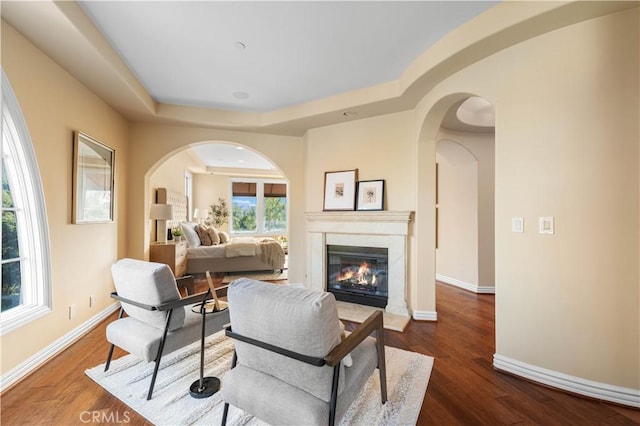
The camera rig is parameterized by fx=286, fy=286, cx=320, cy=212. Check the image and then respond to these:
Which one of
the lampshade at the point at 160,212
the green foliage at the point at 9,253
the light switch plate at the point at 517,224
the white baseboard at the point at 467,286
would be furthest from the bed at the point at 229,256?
the light switch plate at the point at 517,224

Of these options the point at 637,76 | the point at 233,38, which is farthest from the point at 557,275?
the point at 233,38

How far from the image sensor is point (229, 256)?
5664 mm

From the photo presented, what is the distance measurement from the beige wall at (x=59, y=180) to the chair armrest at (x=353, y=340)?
2404mm

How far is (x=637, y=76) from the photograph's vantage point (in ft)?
6.10

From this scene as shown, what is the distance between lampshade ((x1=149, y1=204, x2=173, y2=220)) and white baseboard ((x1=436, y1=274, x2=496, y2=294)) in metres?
4.96

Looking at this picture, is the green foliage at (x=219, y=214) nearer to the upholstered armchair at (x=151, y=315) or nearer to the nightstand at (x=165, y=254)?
the nightstand at (x=165, y=254)

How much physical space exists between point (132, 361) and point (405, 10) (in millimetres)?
3529

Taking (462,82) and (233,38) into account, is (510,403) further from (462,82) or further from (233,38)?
(233,38)

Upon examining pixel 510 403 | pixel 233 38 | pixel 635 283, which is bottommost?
pixel 510 403

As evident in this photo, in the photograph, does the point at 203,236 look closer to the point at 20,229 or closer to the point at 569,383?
the point at 20,229

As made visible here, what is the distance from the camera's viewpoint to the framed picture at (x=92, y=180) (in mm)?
2830

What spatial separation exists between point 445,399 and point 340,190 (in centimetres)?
277

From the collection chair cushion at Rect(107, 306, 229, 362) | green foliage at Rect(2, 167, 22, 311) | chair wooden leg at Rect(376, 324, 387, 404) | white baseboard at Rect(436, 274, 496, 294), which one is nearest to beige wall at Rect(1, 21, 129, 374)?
green foliage at Rect(2, 167, 22, 311)

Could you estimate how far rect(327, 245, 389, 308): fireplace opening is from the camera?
3.88m
